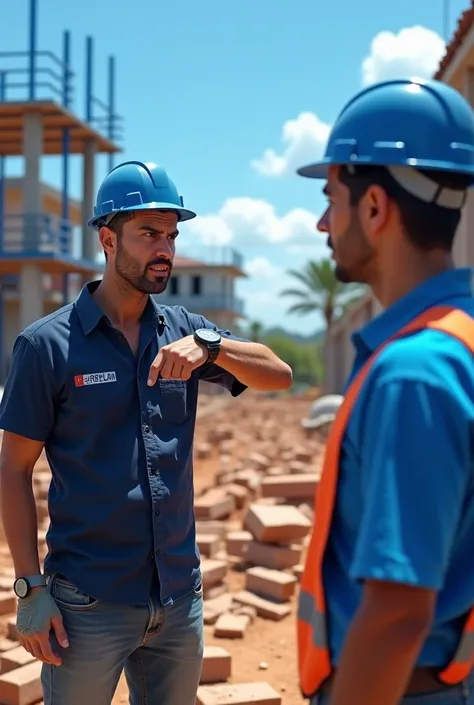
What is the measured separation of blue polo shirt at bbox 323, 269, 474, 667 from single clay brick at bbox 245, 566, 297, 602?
499 centimetres

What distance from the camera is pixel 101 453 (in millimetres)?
2486

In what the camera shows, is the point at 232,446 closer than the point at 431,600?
No

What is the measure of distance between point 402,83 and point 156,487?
1524 mm

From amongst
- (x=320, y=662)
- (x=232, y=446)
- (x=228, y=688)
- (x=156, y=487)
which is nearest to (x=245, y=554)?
(x=228, y=688)

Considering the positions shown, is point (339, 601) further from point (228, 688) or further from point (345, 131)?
point (228, 688)

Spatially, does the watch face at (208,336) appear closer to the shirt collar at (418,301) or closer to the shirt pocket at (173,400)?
the shirt pocket at (173,400)

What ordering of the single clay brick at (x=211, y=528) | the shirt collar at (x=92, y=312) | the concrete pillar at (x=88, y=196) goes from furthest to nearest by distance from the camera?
the concrete pillar at (x=88, y=196) < the single clay brick at (x=211, y=528) < the shirt collar at (x=92, y=312)

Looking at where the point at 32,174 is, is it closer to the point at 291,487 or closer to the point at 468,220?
the point at 468,220

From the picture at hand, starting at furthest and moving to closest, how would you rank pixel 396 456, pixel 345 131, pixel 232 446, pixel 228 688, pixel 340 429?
pixel 232 446 → pixel 228 688 → pixel 345 131 → pixel 340 429 → pixel 396 456

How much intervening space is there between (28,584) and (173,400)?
2.47 feet

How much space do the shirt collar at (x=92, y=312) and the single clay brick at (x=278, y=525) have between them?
4262mm

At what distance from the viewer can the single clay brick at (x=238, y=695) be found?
3.87 m

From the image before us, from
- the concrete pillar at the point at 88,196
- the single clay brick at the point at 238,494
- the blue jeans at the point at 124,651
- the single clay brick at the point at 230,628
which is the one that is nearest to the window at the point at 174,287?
the concrete pillar at the point at 88,196

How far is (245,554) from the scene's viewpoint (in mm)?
7129
